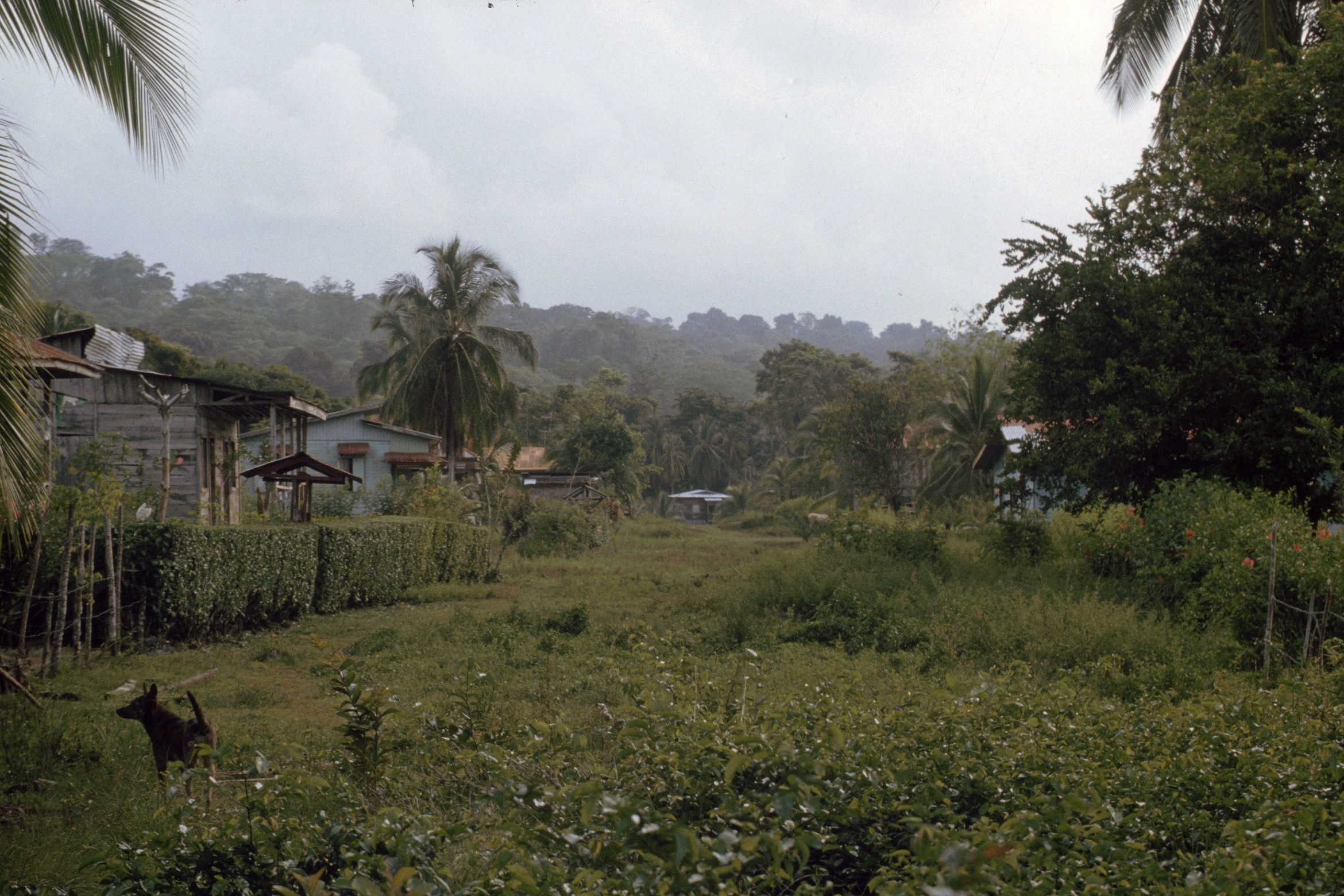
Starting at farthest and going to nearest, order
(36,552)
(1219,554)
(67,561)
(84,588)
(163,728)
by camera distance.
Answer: (84,588)
(1219,554)
(67,561)
(36,552)
(163,728)

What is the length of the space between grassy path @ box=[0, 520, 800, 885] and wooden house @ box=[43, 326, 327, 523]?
4.13 metres

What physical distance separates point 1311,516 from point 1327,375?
91.0 inches

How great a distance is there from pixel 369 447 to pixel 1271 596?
27.9m

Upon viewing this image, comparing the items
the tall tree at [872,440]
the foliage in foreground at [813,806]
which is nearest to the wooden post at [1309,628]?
the foliage in foreground at [813,806]

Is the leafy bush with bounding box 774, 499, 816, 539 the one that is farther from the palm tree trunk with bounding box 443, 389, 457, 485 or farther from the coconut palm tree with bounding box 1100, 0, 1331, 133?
the coconut palm tree with bounding box 1100, 0, 1331, 133

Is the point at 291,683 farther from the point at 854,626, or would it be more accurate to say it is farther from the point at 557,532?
the point at 557,532

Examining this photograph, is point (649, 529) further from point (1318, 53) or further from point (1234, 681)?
point (1234, 681)

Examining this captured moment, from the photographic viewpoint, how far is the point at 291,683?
30.8ft

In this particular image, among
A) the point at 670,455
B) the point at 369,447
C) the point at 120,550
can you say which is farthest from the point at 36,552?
the point at 670,455

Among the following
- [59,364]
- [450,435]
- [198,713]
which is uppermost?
[59,364]

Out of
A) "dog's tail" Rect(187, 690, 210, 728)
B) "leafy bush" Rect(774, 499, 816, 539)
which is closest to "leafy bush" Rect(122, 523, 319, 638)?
"dog's tail" Rect(187, 690, 210, 728)

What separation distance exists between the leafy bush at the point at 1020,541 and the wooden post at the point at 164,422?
11.4 metres

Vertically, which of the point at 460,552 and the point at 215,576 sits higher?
the point at 215,576

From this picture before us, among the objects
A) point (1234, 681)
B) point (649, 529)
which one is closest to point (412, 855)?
point (1234, 681)
